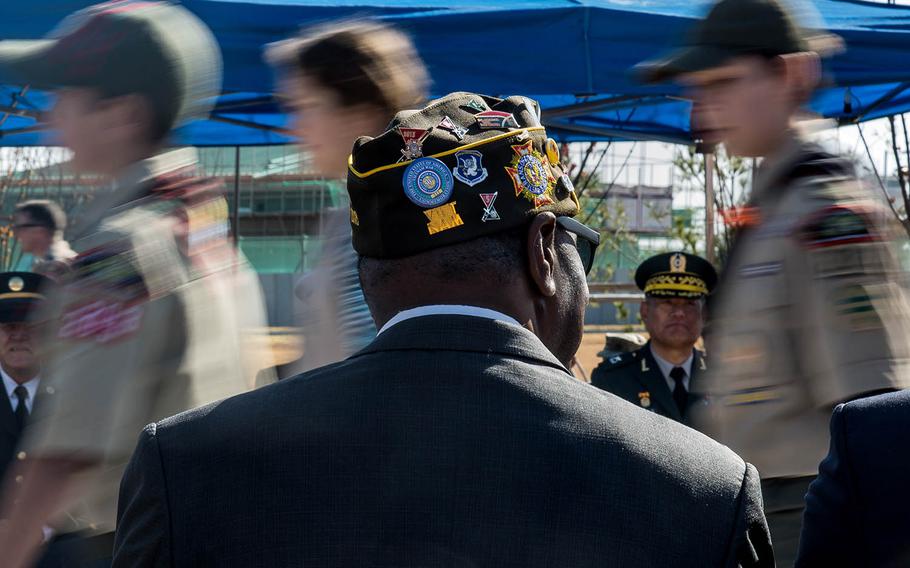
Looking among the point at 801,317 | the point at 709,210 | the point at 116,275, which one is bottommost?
the point at 709,210

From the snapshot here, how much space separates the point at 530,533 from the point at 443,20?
3062 millimetres

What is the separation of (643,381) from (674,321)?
0.32m

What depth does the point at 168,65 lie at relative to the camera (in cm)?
201

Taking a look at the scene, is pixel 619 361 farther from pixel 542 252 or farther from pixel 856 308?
pixel 542 252

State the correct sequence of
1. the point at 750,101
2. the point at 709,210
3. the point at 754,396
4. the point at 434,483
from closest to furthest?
the point at 434,483 → the point at 754,396 → the point at 750,101 → the point at 709,210

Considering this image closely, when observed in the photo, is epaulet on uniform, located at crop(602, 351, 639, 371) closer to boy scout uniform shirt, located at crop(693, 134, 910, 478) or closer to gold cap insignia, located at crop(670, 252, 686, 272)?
gold cap insignia, located at crop(670, 252, 686, 272)

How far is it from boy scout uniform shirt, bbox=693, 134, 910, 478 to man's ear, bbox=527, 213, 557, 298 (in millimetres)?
889

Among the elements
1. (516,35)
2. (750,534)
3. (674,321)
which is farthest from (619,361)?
(750,534)

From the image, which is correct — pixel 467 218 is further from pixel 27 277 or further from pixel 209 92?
pixel 27 277

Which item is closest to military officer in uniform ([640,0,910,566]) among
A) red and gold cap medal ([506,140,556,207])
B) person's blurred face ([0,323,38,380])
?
red and gold cap medal ([506,140,556,207])

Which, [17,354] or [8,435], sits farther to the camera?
[17,354]

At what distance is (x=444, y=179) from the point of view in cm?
119

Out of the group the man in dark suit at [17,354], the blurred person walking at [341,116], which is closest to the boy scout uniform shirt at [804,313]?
the blurred person walking at [341,116]

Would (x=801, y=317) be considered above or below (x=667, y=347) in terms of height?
above
